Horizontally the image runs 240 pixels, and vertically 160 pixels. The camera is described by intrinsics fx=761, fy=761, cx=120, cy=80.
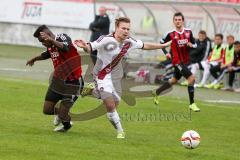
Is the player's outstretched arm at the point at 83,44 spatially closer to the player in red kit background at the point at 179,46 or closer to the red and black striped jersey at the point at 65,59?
the red and black striped jersey at the point at 65,59

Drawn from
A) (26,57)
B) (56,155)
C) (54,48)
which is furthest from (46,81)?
(56,155)

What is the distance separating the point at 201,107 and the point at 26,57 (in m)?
14.3

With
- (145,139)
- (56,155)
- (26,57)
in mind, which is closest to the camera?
(56,155)

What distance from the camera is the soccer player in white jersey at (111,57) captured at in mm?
12750

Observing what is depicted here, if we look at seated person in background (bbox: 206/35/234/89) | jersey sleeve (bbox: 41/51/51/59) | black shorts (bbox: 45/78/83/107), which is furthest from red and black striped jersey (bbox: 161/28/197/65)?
jersey sleeve (bbox: 41/51/51/59)

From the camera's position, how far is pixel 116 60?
522 inches

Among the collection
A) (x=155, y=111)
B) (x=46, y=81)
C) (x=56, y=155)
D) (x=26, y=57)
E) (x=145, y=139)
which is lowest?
(x=26, y=57)

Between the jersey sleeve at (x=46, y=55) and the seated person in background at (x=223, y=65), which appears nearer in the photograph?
the jersey sleeve at (x=46, y=55)

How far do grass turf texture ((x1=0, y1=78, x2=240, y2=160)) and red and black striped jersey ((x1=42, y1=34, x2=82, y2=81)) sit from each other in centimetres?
103

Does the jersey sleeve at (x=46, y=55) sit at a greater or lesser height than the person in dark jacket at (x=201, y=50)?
greater

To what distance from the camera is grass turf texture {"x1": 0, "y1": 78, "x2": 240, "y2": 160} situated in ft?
36.3

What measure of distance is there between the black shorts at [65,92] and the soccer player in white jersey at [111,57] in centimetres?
35

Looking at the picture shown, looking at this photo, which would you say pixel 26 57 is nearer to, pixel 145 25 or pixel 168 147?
pixel 145 25

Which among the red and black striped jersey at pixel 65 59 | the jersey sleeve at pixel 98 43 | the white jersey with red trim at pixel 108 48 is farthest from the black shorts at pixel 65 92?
the jersey sleeve at pixel 98 43
